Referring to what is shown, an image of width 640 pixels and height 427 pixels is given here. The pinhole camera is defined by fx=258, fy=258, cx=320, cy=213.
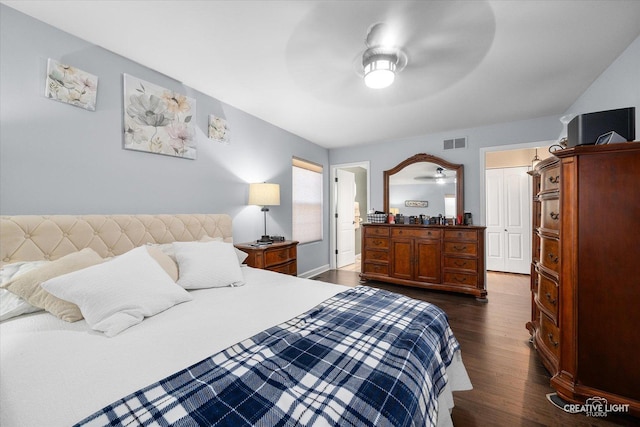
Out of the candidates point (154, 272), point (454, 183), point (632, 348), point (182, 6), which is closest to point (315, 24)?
point (182, 6)

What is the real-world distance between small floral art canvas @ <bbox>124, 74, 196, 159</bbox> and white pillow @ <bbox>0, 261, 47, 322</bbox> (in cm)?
116

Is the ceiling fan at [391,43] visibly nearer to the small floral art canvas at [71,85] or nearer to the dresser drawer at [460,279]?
the small floral art canvas at [71,85]

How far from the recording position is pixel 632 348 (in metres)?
1.48

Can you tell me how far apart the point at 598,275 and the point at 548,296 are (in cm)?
41

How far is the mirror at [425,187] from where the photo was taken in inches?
164

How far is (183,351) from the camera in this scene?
100 cm

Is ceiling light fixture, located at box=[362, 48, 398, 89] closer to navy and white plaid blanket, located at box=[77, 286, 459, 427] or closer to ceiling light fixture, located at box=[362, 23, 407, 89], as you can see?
ceiling light fixture, located at box=[362, 23, 407, 89]

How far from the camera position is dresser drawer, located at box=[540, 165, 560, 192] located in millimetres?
A: 1797

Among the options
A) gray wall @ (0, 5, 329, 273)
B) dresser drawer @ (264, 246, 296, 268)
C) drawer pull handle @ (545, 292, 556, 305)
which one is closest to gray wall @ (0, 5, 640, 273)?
gray wall @ (0, 5, 329, 273)

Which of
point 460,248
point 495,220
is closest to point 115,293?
point 460,248

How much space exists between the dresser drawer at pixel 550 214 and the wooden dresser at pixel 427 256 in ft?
5.31

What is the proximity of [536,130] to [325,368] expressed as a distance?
14.5 feet

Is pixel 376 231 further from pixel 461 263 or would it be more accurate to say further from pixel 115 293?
pixel 115 293

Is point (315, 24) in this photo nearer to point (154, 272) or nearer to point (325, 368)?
point (154, 272)
